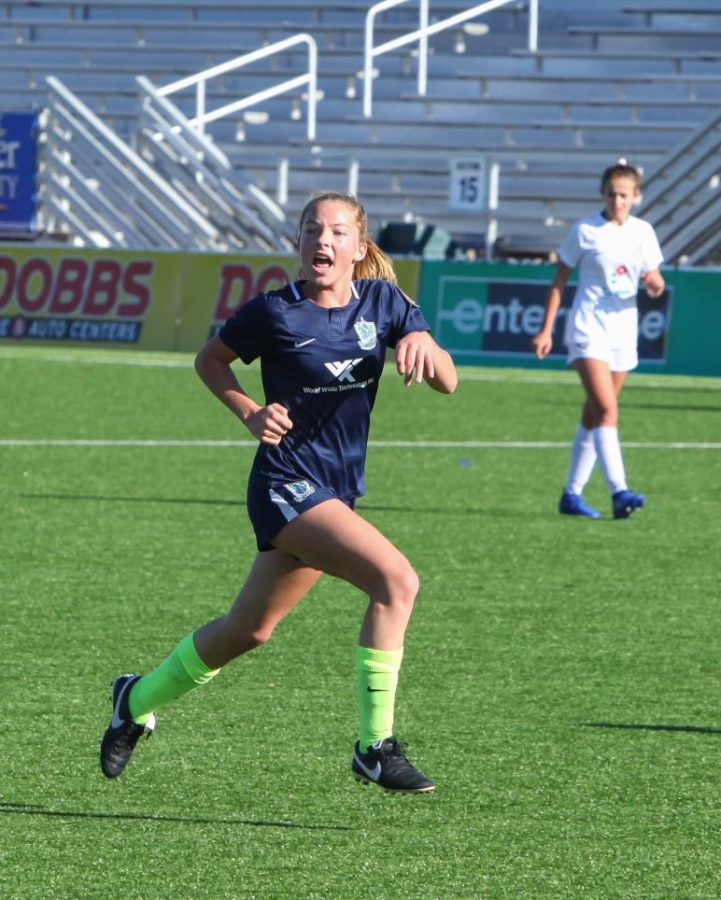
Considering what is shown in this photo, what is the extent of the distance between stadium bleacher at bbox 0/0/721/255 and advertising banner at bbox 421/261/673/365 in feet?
11.3

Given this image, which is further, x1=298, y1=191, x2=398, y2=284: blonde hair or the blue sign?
the blue sign

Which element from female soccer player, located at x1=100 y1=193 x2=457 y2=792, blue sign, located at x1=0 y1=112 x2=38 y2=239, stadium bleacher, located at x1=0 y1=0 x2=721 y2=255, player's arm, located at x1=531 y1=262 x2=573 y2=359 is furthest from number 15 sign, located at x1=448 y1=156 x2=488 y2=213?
female soccer player, located at x1=100 y1=193 x2=457 y2=792

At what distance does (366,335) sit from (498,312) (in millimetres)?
17553

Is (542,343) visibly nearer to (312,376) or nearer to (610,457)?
(610,457)

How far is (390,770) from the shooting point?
16.0 feet

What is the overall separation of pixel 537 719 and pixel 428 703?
1.34 ft

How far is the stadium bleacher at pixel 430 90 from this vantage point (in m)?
27.7

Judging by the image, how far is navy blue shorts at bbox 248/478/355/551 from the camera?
5.05 m

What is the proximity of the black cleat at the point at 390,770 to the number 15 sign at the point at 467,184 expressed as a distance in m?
21.5

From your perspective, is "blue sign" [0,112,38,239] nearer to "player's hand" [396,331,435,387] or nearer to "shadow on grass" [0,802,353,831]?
"player's hand" [396,331,435,387]

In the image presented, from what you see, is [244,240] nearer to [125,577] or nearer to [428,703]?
[125,577]

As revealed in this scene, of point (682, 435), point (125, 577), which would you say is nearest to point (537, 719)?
point (125, 577)

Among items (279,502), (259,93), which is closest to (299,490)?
(279,502)

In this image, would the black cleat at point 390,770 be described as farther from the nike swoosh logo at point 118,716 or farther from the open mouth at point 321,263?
the open mouth at point 321,263
